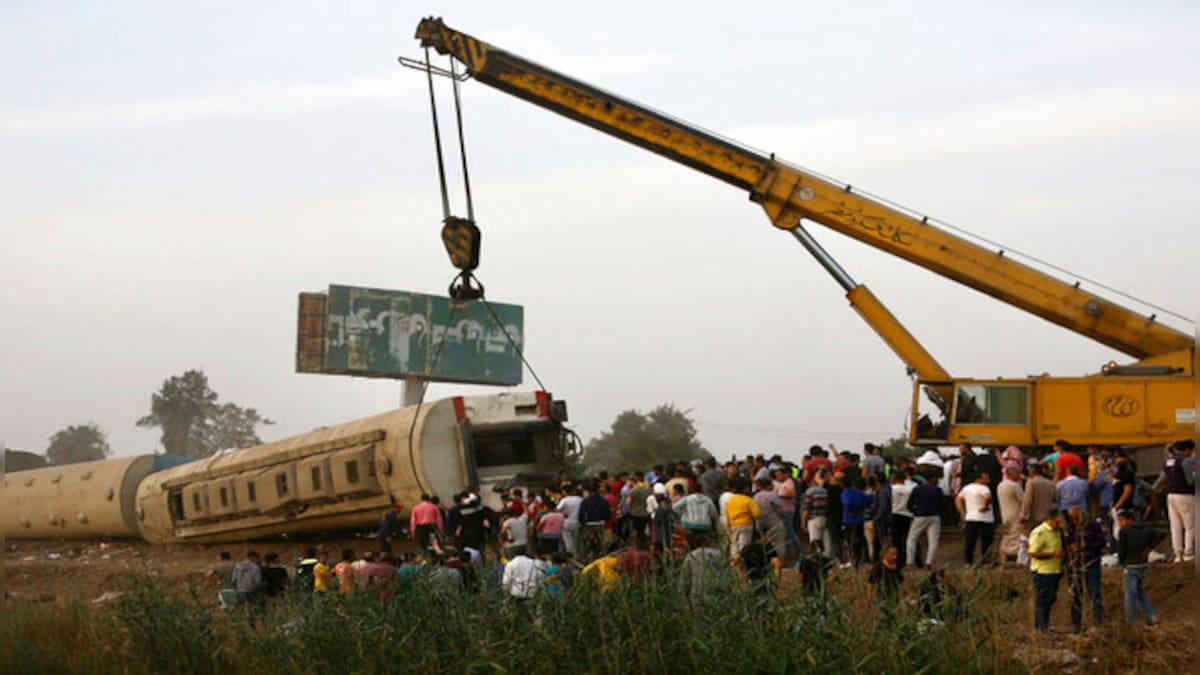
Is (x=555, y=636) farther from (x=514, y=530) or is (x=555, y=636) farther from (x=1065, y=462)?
(x=1065, y=462)

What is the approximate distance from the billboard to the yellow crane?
76.0 feet

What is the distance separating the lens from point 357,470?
26.9 m

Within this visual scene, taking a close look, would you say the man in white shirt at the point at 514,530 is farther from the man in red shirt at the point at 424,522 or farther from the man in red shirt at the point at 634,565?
the man in red shirt at the point at 634,565

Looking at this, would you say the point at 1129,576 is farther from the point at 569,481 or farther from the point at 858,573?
the point at 569,481

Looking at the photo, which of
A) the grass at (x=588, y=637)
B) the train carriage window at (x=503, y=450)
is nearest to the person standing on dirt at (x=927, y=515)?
the grass at (x=588, y=637)

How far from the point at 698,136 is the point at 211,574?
12.0 m

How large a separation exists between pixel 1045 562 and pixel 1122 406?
8.74 metres

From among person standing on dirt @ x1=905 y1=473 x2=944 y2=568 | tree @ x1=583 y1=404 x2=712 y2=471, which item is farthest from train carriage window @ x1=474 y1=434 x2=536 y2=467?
tree @ x1=583 y1=404 x2=712 y2=471

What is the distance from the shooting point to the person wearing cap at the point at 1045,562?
48.9 feet

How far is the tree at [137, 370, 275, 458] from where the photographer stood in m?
94.3

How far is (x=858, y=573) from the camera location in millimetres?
12969

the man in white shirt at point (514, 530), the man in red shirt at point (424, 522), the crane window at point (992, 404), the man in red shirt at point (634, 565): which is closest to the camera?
the man in red shirt at point (634, 565)

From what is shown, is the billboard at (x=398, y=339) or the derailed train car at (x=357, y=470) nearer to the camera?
the derailed train car at (x=357, y=470)

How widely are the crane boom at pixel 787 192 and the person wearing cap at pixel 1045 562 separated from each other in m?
10.6
